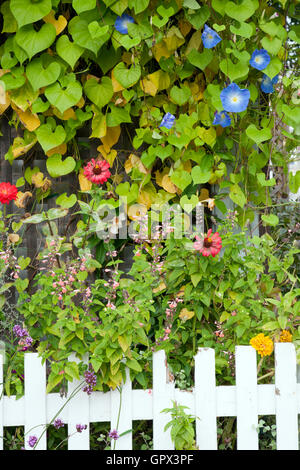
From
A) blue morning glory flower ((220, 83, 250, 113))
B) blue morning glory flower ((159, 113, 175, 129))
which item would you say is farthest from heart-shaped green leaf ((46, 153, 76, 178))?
blue morning glory flower ((220, 83, 250, 113))

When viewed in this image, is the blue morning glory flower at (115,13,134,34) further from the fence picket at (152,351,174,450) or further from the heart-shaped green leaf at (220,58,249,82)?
the fence picket at (152,351,174,450)

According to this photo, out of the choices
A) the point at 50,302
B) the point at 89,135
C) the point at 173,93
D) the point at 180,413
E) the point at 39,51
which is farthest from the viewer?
the point at 89,135

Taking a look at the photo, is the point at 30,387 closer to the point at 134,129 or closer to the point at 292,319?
the point at 292,319

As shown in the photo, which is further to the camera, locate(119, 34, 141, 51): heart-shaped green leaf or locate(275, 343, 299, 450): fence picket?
locate(119, 34, 141, 51): heart-shaped green leaf

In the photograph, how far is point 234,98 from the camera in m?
1.79

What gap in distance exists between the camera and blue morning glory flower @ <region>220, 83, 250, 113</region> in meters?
1.78

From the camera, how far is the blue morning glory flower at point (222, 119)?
1828mm

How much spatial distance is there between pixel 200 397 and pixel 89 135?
1.06 metres

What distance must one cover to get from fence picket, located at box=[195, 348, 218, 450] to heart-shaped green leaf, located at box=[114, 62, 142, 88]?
36.1 inches

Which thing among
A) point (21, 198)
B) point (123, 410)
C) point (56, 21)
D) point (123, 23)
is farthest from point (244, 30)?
point (123, 410)

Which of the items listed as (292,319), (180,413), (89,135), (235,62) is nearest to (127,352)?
(180,413)

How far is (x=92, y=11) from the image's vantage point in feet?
5.76

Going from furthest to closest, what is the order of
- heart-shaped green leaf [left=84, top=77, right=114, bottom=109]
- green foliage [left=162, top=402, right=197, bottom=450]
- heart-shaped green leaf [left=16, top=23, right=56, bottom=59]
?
heart-shaped green leaf [left=84, top=77, right=114, bottom=109]
heart-shaped green leaf [left=16, top=23, right=56, bottom=59]
green foliage [left=162, top=402, right=197, bottom=450]

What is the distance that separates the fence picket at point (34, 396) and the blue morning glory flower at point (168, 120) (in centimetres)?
88
